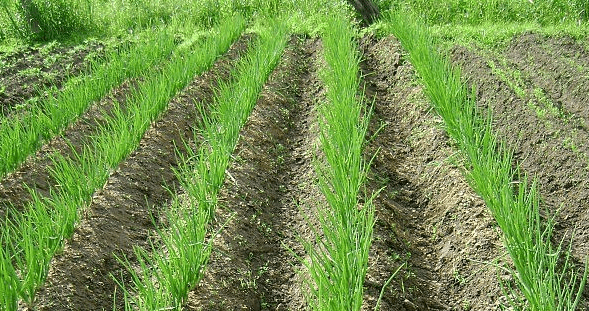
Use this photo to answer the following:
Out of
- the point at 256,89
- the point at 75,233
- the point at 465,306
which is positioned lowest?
the point at 465,306

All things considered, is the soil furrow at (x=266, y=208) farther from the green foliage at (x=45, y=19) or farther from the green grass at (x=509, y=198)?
the green foliage at (x=45, y=19)

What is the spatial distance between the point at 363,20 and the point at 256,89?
2478 mm

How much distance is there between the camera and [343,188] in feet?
9.28

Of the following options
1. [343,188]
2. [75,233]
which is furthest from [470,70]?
[75,233]

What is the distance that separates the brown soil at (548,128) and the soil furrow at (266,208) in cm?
102

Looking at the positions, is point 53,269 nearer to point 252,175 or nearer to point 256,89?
point 252,175

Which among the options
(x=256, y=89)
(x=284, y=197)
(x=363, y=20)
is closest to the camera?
(x=284, y=197)

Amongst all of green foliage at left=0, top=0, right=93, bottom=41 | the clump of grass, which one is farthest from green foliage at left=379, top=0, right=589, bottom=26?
green foliage at left=0, top=0, right=93, bottom=41

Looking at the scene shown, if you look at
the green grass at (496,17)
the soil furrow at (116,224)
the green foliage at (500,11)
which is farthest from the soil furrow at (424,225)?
the green foliage at (500,11)

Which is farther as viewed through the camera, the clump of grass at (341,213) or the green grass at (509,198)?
the clump of grass at (341,213)

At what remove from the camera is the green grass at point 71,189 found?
2.42m

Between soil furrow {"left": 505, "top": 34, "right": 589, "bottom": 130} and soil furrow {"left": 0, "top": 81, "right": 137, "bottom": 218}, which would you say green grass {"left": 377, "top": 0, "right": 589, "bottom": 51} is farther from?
soil furrow {"left": 0, "top": 81, "right": 137, "bottom": 218}

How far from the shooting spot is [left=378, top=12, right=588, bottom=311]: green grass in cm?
210

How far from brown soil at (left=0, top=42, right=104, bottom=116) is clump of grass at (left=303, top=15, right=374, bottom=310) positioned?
193 centimetres
